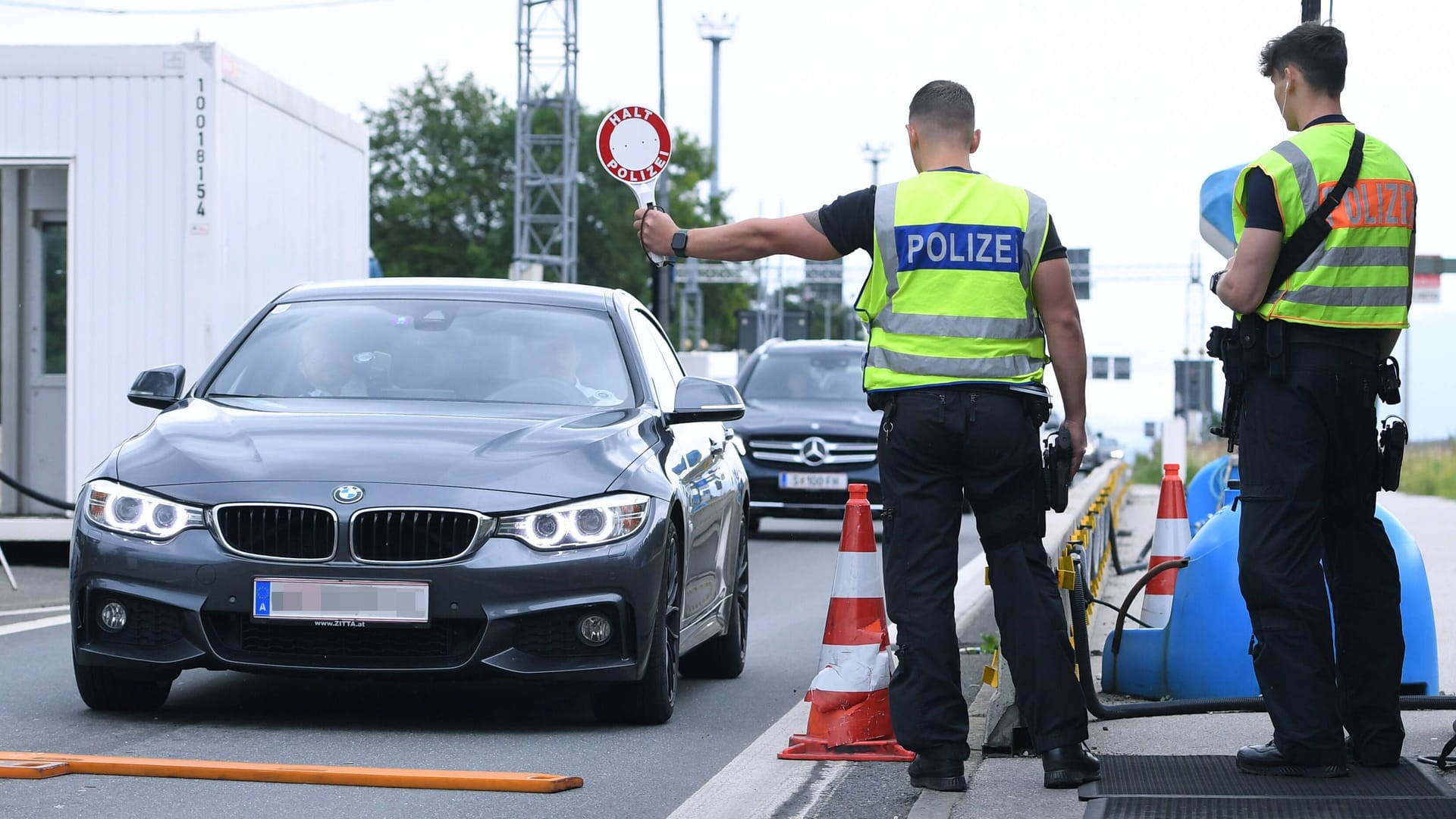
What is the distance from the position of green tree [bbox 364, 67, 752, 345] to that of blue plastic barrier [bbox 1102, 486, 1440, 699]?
72.4 m

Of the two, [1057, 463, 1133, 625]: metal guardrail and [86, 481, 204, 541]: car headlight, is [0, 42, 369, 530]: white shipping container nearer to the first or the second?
[1057, 463, 1133, 625]: metal guardrail

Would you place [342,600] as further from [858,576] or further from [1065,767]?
[1065,767]

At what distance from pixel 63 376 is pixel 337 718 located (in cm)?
814

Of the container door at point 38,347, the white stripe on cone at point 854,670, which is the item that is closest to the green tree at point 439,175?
the container door at point 38,347

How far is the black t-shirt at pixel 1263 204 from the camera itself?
537 cm

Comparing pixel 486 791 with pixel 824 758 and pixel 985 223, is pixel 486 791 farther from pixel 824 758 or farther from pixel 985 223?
pixel 985 223

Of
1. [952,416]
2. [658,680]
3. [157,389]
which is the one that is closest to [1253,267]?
[952,416]

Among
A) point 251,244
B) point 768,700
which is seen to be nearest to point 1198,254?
point 251,244

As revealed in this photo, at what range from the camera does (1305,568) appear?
5367mm

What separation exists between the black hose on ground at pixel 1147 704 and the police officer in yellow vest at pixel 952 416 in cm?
68

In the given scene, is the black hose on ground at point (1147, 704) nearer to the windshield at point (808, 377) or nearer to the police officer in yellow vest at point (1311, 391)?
the police officer in yellow vest at point (1311, 391)

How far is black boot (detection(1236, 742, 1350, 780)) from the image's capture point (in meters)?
5.35

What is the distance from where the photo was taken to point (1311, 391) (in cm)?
535

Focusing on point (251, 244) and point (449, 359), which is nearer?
point (449, 359)
